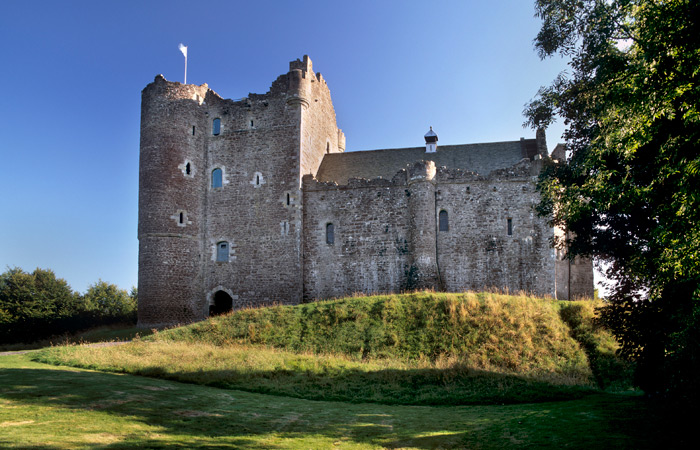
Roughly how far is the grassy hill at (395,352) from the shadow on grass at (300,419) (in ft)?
6.24

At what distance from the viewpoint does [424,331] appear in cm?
2119

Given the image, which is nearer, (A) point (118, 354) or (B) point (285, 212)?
(A) point (118, 354)

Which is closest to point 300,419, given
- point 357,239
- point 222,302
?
point 357,239

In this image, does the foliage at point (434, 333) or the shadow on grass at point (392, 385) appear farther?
the foliage at point (434, 333)

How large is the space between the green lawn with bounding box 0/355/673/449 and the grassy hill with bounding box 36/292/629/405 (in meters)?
1.90

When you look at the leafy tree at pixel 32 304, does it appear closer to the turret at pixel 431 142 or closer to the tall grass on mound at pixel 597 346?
the turret at pixel 431 142

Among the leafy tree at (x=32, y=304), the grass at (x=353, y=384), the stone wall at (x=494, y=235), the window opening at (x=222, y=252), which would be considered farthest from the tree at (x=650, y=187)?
the leafy tree at (x=32, y=304)

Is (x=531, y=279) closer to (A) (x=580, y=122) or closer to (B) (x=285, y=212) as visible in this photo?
(A) (x=580, y=122)

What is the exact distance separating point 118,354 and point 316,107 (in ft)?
70.8

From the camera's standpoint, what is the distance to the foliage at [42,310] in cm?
3647

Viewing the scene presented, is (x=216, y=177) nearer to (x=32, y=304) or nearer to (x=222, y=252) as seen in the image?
(x=222, y=252)

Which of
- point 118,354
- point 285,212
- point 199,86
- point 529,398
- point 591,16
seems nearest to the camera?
point 529,398

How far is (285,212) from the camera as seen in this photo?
30984 mm

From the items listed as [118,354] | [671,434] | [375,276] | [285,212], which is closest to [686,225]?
[671,434]
